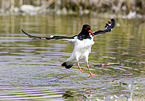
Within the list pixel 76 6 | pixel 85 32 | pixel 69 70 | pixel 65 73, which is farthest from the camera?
pixel 76 6

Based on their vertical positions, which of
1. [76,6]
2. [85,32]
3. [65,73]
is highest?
[76,6]

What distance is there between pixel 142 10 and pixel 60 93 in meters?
22.6

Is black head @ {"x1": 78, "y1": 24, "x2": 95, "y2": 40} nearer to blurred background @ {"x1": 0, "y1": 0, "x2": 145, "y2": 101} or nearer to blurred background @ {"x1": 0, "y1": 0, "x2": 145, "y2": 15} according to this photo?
blurred background @ {"x1": 0, "y1": 0, "x2": 145, "y2": 101}

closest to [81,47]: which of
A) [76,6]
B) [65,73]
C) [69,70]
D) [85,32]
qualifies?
[85,32]

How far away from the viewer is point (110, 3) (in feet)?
101

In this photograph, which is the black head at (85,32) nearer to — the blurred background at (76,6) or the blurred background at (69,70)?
the blurred background at (69,70)

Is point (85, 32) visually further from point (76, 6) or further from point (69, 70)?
point (76, 6)

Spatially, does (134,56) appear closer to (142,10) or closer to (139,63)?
(139,63)

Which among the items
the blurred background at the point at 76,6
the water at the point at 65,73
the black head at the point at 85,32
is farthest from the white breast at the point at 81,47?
the blurred background at the point at 76,6

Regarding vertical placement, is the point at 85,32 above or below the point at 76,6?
below

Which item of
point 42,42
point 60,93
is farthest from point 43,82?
point 42,42

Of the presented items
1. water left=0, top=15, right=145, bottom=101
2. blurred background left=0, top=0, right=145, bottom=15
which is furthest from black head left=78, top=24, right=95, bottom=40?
blurred background left=0, top=0, right=145, bottom=15

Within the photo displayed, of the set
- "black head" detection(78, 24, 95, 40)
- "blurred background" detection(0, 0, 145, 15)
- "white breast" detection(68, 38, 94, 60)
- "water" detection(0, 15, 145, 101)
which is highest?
"blurred background" detection(0, 0, 145, 15)

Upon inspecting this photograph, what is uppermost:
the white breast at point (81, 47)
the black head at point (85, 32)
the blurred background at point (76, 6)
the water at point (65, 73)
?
the blurred background at point (76, 6)
